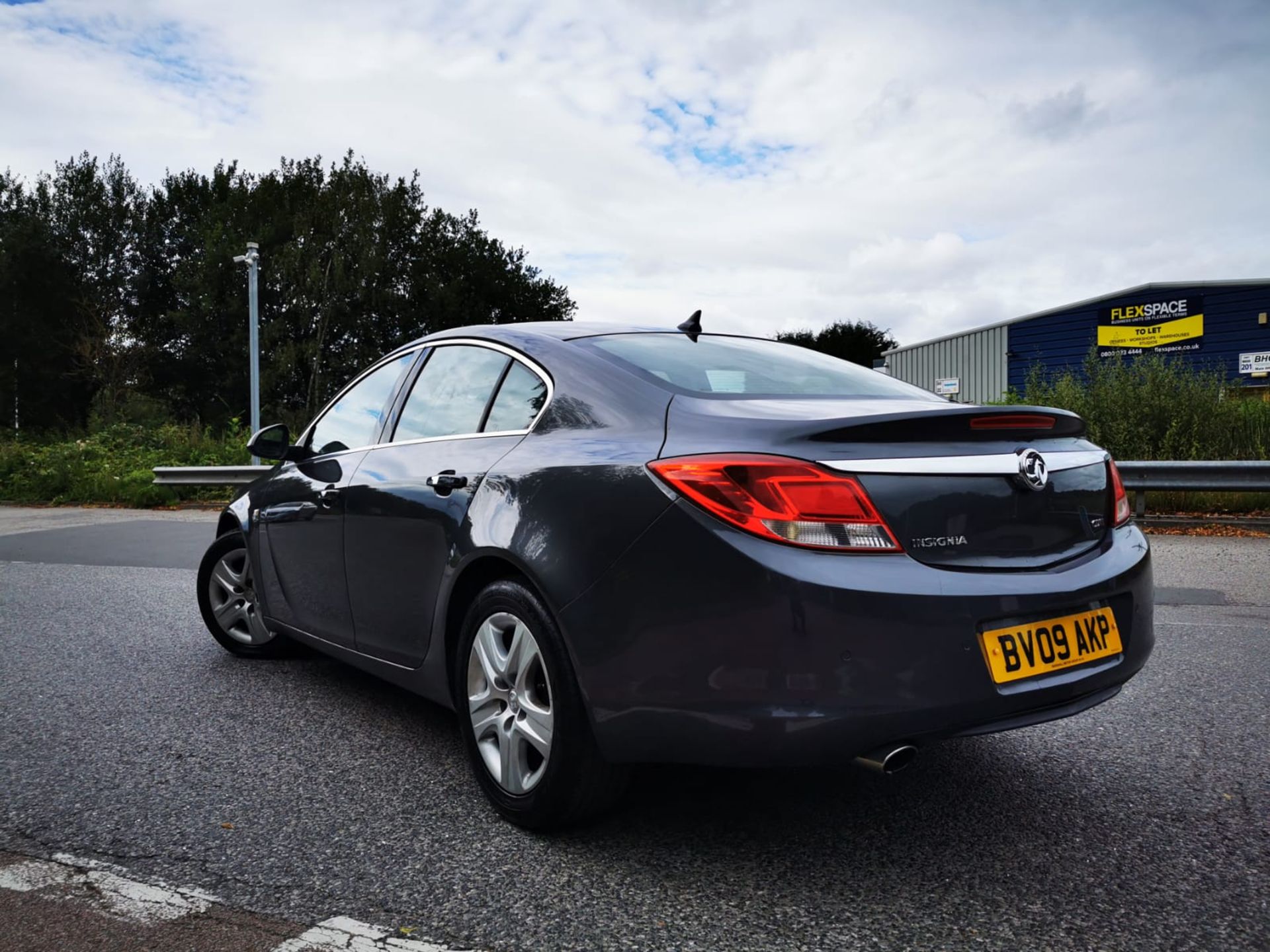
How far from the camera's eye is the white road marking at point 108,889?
8.04 feet

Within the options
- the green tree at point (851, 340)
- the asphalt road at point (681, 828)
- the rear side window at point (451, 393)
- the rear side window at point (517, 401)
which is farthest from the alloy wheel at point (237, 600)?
the green tree at point (851, 340)

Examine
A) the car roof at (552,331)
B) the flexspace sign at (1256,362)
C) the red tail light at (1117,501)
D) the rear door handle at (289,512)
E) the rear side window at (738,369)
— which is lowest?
the rear door handle at (289,512)

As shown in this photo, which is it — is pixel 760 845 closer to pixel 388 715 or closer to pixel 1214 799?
pixel 1214 799

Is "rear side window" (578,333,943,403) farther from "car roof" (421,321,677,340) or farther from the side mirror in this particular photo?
the side mirror

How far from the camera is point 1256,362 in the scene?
113ft

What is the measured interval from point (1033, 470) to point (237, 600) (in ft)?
12.7

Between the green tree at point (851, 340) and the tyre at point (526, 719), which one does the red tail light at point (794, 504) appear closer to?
the tyre at point (526, 719)

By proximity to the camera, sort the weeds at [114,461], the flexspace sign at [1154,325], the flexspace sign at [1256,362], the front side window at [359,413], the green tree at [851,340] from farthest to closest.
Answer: the green tree at [851,340] < the flexspace sign at [1154,325] < the flexspace sign at [1256,362] < the weeds at [114,461] < the front side window at [359,413]

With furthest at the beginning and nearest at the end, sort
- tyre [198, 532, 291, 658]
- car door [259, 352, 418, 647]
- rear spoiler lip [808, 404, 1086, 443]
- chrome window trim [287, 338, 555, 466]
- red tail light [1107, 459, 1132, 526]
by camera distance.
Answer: tyre [198, 532, 291, 658]
car door [259, 352, 418, 647]
chrome window trim [287, 338, 555, 466]
red tail light [1107, 459, 1132, 526]
rear spoiler lip [808, 404, 1086, 443]

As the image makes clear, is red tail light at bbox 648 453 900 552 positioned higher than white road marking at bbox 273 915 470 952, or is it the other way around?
red tail light at bbox 648 453 900 552

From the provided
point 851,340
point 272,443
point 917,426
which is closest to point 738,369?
point 917,426

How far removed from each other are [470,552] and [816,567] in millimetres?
1126

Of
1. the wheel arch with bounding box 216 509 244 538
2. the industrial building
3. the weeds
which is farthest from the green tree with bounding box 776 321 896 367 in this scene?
the wheel arch with bounding box 216 509 244 538

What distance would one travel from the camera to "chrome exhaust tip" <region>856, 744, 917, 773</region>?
2393 mm
